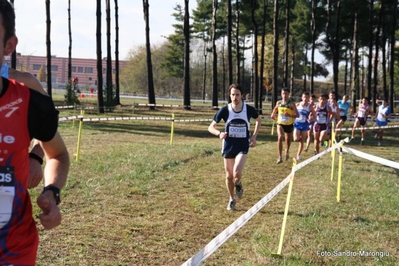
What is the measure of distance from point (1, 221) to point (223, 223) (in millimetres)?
6063

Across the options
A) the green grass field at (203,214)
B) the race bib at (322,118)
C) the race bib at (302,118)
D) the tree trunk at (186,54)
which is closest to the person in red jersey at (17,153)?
the green grass field at (203,214)

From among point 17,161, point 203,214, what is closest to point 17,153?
point 17,161

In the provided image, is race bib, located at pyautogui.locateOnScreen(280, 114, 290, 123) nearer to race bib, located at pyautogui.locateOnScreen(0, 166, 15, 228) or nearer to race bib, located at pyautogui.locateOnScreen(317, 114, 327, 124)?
race bib, located at pyautogui.locateOnScreen(317, 114, 327, 124)

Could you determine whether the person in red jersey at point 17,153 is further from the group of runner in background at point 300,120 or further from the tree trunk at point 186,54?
the tree trunk at point 186,54

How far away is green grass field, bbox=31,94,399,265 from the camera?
6297 mm

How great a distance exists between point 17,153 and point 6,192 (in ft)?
0.54

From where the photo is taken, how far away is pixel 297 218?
8.22 meters

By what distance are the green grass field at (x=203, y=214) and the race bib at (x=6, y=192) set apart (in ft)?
12.7

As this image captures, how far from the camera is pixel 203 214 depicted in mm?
8445

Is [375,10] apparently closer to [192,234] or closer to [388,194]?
[388,194]

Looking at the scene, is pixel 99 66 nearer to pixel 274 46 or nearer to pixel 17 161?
pixel 274 46

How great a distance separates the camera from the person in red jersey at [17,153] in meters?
2.06

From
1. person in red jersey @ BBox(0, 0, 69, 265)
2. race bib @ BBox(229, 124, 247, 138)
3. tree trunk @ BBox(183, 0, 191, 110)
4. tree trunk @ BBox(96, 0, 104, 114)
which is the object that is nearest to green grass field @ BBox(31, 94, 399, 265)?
race bib @ BBox(229, 124, 247, 138)

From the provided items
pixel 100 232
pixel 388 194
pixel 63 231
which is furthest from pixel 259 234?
pixel 388 194
